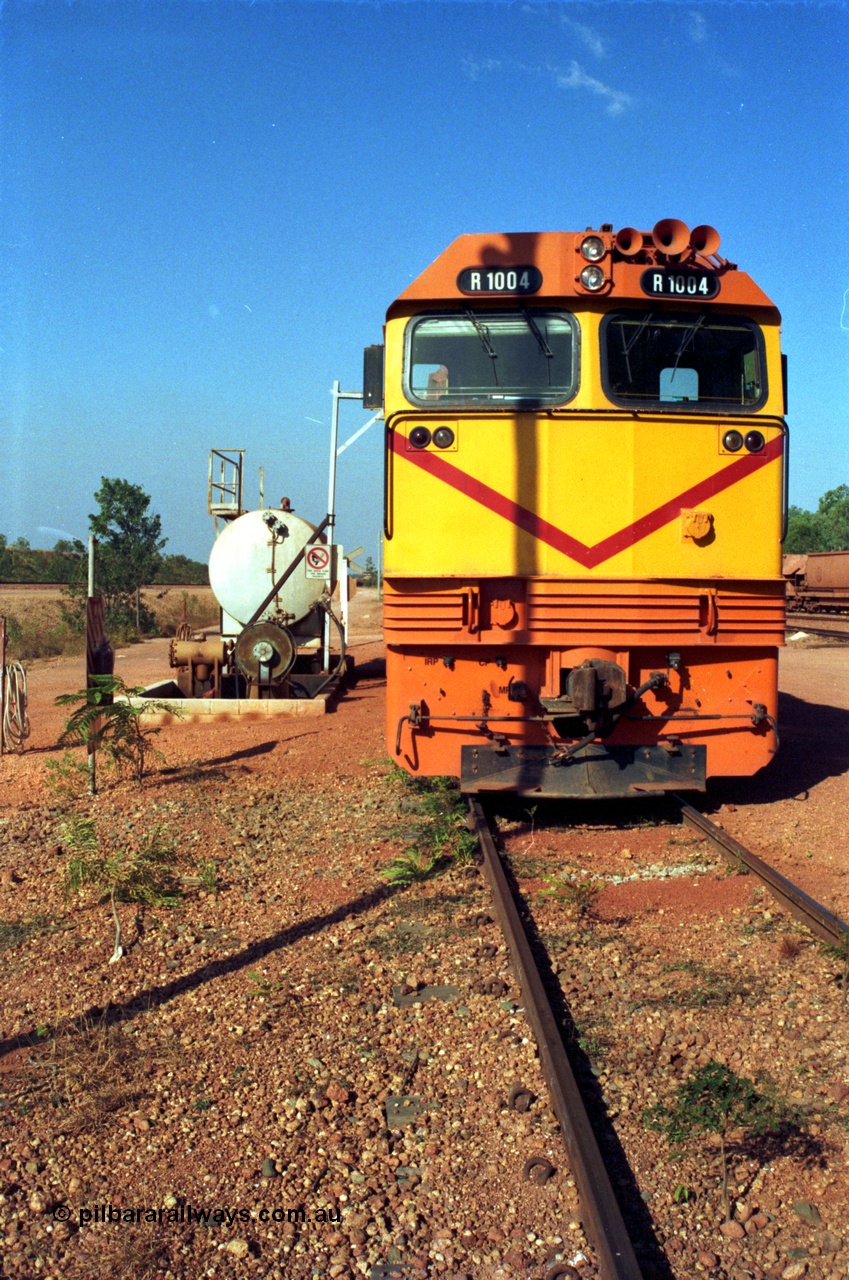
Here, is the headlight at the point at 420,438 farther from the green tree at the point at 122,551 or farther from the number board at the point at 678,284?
the green tree at the point at 122,551

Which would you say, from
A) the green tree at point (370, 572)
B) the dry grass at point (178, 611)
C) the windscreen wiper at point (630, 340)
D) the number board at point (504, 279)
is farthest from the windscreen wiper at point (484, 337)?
the green tree at point (370, 572)

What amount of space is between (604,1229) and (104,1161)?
1559mm

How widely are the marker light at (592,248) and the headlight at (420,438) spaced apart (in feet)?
4.97

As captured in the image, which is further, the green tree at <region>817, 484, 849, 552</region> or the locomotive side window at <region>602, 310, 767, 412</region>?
the green tree at <region>817, 484, 849, 552</region>

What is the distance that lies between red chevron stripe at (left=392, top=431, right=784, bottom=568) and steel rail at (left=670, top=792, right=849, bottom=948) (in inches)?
74.7

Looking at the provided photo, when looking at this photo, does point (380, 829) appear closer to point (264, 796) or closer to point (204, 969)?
point (264, 796)

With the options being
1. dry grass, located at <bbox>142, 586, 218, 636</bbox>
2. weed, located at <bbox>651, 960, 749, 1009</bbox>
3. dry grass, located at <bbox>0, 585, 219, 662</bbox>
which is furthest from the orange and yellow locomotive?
dry grass, located at <bbox>142, 586, 218, 636</bbox>

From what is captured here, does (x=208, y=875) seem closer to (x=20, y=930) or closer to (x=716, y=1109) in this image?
(x=20, y=930)

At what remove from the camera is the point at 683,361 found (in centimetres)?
680

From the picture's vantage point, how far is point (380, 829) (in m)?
7.01

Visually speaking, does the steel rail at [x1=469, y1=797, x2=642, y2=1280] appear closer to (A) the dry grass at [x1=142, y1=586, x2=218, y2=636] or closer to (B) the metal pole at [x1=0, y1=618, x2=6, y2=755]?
(B) the metal pole at [x1=0, y1=618, x2=6, y2=755]

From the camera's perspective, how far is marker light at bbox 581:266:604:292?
21.5 ft

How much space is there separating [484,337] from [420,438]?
2.59ft

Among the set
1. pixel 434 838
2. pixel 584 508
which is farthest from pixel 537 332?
pixel 434 838
